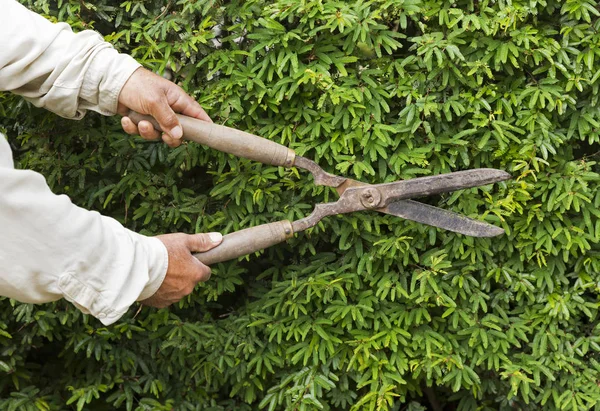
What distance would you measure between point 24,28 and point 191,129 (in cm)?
48

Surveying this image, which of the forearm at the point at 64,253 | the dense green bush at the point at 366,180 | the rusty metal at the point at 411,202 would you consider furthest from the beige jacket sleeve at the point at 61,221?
the rusty metal at the point at 411,202

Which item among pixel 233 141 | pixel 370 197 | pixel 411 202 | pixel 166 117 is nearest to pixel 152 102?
pixel 166 117

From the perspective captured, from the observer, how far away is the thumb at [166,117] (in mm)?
1858

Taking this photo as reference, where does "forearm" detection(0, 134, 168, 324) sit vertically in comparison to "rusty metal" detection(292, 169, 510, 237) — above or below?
above

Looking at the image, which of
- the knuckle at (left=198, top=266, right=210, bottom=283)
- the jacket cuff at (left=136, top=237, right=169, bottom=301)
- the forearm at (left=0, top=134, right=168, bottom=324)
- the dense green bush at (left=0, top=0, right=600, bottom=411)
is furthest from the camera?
the dense green bush at (left=0, top=0, right=600, bottom=411)

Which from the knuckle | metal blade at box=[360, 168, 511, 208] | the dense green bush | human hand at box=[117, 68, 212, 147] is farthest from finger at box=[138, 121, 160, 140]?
metal blade at box=[360, 168, 511, 208]

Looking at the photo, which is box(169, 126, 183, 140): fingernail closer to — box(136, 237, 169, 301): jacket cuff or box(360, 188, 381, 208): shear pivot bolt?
box(136, 237, 169, 301): jacket cuff

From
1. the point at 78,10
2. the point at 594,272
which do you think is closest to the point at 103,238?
the point at 78,10

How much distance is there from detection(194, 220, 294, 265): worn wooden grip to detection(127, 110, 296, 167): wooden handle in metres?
0.18

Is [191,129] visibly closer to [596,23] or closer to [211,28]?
[211,28]

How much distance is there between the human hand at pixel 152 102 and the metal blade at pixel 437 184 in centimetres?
52

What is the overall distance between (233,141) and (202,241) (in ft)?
0.90

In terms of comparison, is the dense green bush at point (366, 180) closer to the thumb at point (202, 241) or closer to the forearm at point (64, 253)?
the thumb at point (202, 241)

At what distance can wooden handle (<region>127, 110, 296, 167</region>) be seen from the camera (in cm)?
191
